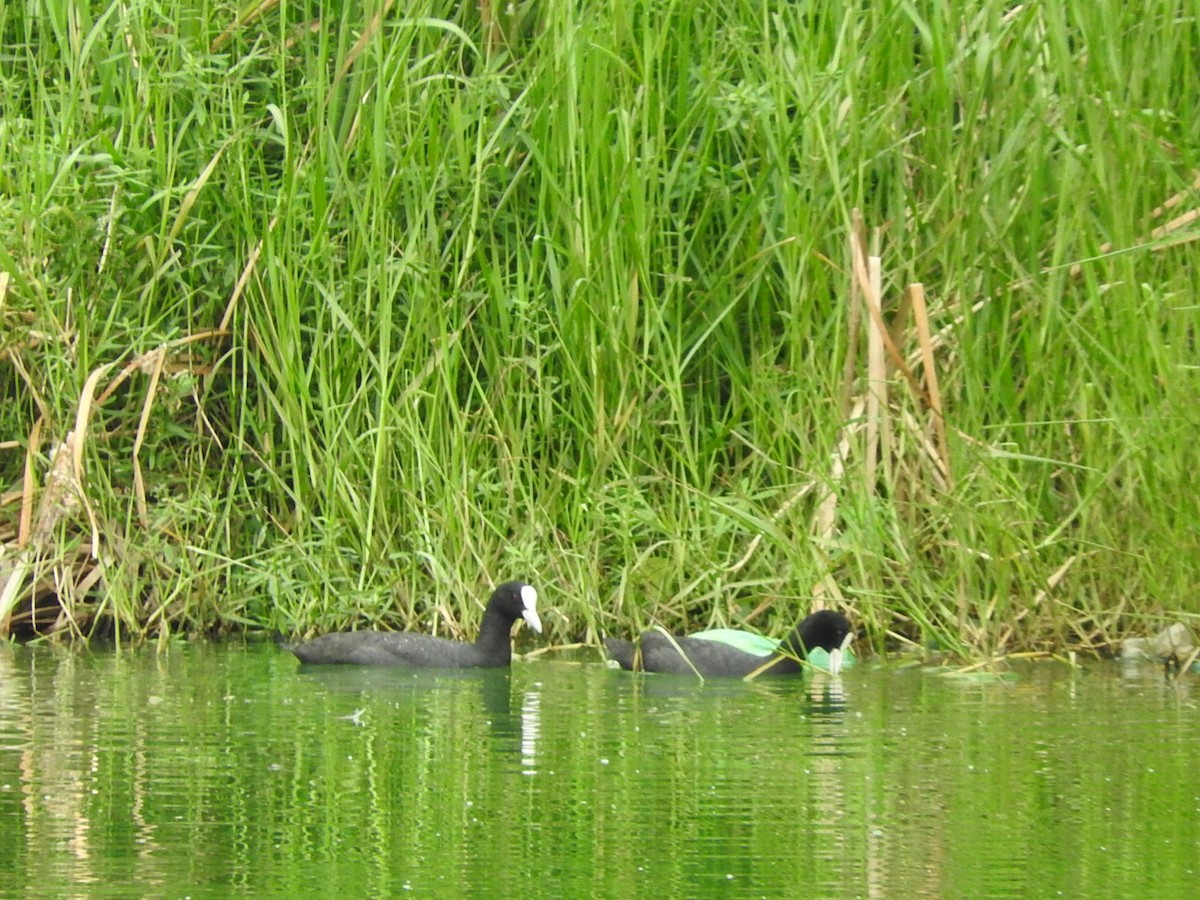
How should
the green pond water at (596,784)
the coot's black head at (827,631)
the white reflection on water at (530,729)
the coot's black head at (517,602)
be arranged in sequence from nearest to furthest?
the green pond water at (596,784) < the white reflection on water at (530,729) < the coot's black head at (827,631) < the coot's black head at (517,602)

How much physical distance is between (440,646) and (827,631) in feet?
4.69

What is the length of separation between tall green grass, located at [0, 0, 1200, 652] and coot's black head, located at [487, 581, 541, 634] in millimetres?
273

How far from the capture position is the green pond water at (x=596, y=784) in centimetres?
461

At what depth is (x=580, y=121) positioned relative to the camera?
9.24 meters

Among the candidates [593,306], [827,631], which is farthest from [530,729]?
[593,306]

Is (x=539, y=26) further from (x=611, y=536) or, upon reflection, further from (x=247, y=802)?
(x=247, y=802)

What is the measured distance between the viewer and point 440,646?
8.57 metres

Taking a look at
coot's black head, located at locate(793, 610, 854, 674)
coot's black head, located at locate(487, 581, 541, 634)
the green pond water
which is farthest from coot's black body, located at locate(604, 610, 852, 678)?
coot's black head, located at locate(487, 581, 541, 634)

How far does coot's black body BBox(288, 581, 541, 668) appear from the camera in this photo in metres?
8.46

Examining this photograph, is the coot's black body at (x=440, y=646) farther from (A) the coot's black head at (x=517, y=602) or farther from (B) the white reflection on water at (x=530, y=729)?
(B) the white reflection on water at (x=530, y=729)

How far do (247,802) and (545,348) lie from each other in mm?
3968

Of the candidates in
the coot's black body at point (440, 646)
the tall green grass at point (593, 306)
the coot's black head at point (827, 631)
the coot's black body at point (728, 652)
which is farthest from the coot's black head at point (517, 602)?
the coot's black head at point (827, 631)

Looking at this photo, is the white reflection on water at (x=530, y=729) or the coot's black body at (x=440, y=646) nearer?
the white reflection on water at (x=530, y=729)

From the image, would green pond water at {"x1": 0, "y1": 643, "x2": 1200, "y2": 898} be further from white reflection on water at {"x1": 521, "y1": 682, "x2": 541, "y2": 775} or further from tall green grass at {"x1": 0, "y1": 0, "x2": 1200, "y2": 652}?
tall green grass at {"x1": 0, "y1": 0, "x2": 1200, "y2": 652}
